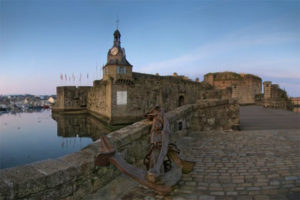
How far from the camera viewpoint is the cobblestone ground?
100.0 inches

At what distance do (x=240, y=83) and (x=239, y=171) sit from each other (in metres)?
27.1

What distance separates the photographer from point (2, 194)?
1.63 meters

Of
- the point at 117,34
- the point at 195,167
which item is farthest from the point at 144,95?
the point at 195,167

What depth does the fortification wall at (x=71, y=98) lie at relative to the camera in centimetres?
3381

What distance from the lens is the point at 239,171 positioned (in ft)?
10.9

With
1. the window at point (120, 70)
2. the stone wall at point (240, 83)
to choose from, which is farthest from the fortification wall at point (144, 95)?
the stone wall at point (240, 83)

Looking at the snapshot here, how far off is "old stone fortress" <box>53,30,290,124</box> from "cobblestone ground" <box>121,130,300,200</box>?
11.8m

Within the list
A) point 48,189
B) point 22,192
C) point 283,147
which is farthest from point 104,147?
point 283,147

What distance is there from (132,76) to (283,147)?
→ 1778cm

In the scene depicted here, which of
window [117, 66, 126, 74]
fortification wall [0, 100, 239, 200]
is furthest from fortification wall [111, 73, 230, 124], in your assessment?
fortification wall [0, 100, 239, 200]

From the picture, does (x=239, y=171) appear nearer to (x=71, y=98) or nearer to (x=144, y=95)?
(x=144, y=95)

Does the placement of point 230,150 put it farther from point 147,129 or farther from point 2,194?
point 2,194

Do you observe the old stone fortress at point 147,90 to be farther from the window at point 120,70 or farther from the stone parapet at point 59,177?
the stone parapet at point 59,177

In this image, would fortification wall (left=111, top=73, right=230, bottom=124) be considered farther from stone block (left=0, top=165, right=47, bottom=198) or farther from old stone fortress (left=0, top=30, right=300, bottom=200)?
stone block (left=0, top=165, right=47, bottom=198)
